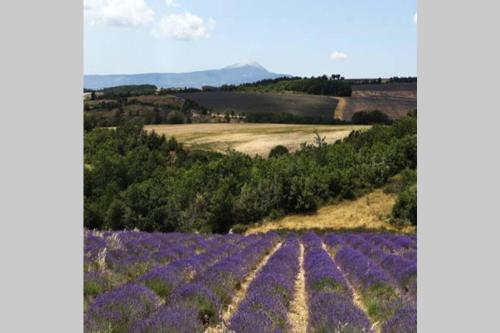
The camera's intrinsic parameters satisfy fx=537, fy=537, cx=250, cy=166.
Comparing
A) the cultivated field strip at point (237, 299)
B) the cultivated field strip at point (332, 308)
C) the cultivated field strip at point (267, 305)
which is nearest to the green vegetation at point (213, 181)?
the cultivated field strip at point (237, 299)

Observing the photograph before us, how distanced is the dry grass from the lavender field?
217cm

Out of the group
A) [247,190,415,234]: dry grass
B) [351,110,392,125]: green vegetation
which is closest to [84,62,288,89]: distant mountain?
[247,190,415,234]: dry grass

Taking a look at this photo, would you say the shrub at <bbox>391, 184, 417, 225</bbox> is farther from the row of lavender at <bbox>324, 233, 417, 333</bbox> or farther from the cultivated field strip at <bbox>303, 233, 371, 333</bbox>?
the cultivated field strip at <bbox>303, 233, 371, 333</bbox>

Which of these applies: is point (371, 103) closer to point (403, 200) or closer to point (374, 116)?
point (374, 116)

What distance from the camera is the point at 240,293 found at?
7742 mm

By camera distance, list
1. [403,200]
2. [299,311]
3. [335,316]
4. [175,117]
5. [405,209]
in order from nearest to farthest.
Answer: [335,316], [299,311], [403,200], [405,209], [175,117]

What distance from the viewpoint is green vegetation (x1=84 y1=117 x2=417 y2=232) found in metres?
16.5

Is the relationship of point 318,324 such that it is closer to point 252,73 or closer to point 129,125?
point 252,73

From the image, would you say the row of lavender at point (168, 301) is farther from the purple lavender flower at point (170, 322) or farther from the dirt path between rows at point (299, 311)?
the dirt path between rows at point (299, 311)

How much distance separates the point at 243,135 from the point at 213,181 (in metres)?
4.82

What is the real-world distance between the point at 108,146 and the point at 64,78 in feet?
36.5

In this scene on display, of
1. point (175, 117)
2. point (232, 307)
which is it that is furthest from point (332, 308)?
point (175, 117)

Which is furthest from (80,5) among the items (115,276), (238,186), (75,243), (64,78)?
(238,186)

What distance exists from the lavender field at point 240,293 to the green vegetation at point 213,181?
399 cm
